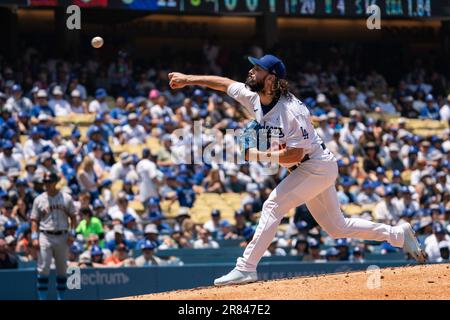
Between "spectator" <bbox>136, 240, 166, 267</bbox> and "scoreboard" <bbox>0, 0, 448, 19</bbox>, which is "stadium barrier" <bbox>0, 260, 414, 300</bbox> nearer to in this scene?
"spectator" <bbox>136, 240, 166, 267</bbox>

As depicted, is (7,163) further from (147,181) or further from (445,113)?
(445,113)

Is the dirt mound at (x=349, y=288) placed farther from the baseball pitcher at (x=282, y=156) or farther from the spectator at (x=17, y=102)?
the spectator at (x=17, y=102)

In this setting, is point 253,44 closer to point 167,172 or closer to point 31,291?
point 167,172

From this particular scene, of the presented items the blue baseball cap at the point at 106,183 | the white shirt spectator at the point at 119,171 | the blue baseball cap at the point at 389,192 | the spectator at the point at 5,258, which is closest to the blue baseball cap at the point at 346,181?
the blue baseball cap at the point at 389,192

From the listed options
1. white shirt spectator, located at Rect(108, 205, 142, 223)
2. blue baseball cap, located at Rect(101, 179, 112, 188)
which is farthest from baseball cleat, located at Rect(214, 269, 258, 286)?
blue baseball cap, located at Rect(101, 179, 112, 188)

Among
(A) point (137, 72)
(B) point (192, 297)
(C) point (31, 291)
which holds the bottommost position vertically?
(C) point (31, 291)
